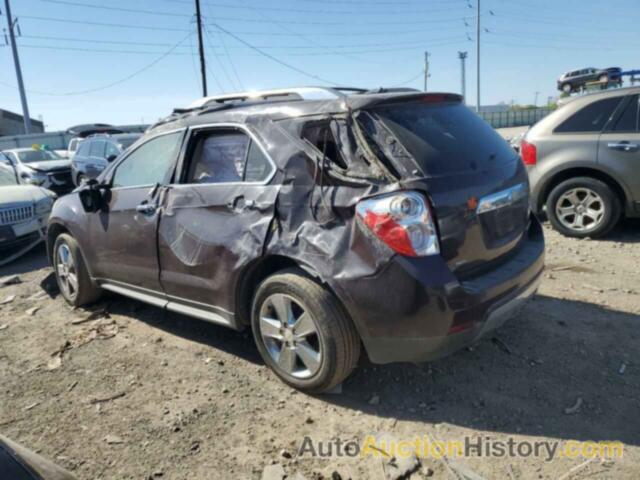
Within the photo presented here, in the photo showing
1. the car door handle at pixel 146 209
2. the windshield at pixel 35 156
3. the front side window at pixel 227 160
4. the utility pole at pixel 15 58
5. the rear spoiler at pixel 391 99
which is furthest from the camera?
the utility pole at pixel 15 58

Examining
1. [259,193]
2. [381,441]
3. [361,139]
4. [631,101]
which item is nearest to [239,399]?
[381,441]

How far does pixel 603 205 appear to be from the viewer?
5.96 metres

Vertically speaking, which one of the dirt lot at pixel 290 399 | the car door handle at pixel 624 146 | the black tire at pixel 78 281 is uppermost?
the car door handle at pixel 624 146

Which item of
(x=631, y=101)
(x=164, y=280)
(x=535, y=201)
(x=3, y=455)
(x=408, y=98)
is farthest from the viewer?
(x=535, y=201)

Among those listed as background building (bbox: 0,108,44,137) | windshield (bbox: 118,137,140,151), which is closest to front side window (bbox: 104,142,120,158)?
windshield (bbox: 118,137,140,151)

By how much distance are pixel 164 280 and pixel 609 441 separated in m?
3.03

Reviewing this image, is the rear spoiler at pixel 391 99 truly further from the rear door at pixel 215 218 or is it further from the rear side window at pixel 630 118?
the rear side window at pixel 630 118

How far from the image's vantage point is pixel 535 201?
21.2ft

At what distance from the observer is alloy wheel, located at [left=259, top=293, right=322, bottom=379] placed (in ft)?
9.88

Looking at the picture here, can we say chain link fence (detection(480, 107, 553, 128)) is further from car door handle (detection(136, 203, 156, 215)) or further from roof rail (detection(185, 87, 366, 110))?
car door handle (detection(136, 203, 156, 215))

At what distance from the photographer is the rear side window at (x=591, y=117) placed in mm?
6004

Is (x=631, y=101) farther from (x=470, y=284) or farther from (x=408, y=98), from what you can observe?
(x=470, y=284)

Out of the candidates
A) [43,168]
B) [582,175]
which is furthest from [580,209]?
[43,168]

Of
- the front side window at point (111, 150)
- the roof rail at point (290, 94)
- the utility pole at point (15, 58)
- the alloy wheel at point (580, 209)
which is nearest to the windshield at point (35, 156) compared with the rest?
the front side window at point (111, 150)
